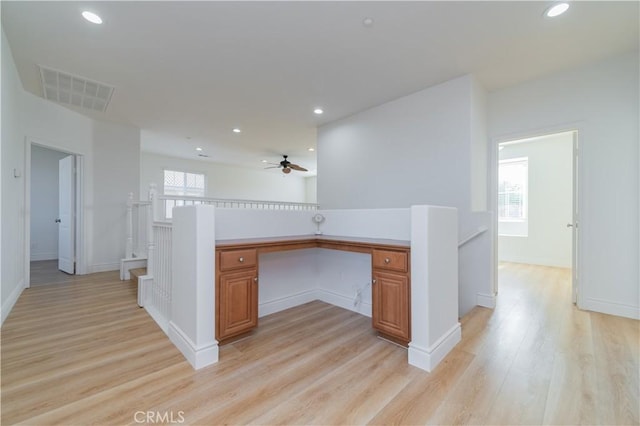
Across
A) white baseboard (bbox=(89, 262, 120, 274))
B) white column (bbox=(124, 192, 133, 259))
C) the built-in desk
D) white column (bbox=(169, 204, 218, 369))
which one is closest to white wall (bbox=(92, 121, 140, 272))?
white baseboard (bbox=(89, 262, 120, 274))

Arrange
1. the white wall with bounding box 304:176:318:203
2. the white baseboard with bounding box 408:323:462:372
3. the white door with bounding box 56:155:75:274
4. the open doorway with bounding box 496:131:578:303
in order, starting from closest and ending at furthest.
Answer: the white baseboard with bounding box 408:323:462:372 → the white door with bounding box 56:155:75:274 → the open doorway with bounding box 496:131:578:303 → the white wall with bounding box 304:176:318:203

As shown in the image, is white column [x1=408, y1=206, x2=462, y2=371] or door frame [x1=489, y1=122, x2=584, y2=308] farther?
door frame [x1=489, y1=122, x2=584, y2=308]

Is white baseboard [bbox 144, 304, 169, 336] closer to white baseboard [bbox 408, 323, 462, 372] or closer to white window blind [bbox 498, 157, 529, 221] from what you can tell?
white baseboard [bbox 408, 323, 462, 372]

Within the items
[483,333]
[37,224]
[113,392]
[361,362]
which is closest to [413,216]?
[361,362]

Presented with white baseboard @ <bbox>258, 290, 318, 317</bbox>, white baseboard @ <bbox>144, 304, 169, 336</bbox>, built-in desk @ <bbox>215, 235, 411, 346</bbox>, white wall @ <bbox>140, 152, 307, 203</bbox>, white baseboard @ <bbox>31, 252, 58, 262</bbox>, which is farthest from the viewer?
white wall @ <bbox>140, 152, 307, 203</bbox>

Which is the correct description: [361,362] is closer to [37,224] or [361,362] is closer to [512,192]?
[512,192]

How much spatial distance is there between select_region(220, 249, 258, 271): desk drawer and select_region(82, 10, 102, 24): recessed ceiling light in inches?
91.2

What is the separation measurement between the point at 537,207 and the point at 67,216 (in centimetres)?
957

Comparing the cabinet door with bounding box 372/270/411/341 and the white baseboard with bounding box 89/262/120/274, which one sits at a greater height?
the cabinet door with bounding box 372/270/411/341

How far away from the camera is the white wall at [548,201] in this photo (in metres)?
5.56

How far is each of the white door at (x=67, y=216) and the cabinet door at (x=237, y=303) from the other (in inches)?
171

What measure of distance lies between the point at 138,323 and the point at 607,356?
4232mm

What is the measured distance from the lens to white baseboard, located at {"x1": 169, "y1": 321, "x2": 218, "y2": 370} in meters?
2.00

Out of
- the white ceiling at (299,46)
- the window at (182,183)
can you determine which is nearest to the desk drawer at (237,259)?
the white ceiling at (299,46)
